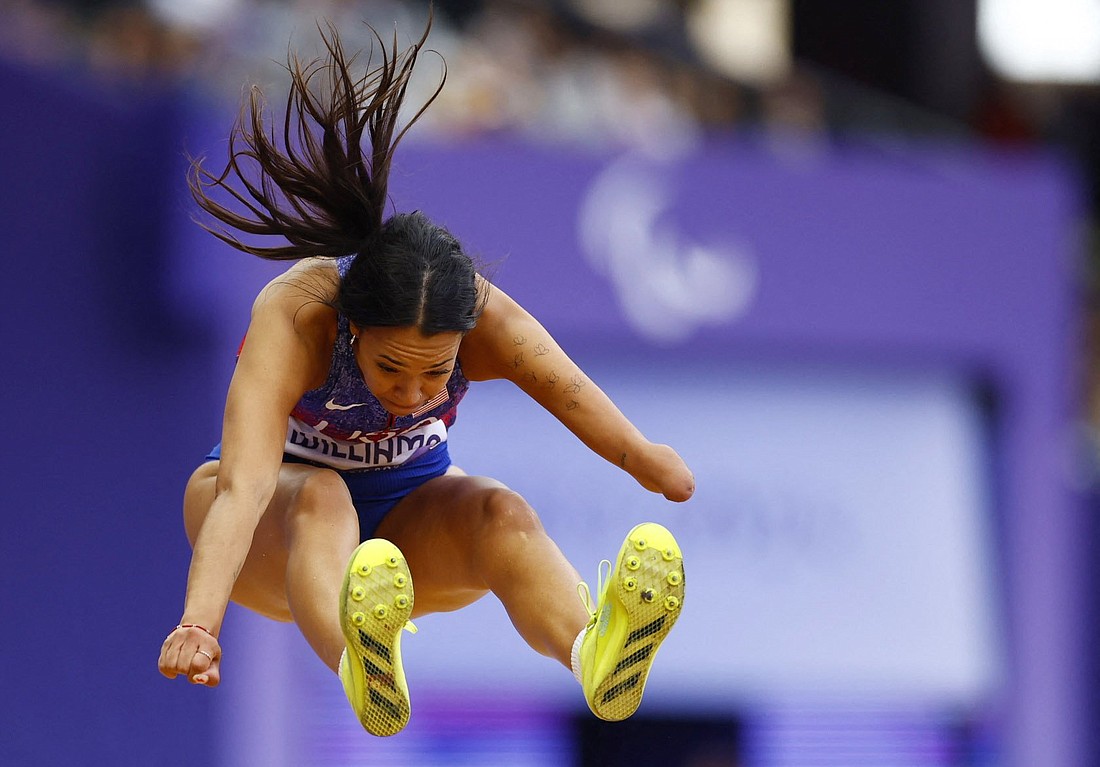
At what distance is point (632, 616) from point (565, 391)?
548mm

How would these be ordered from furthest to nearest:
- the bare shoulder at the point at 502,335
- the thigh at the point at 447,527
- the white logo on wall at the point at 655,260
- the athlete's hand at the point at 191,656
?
the white logo on wall at the point at 655,260
the thigh at the point at 447,527
the bare shoulder at the point at 502,335
the athlete's hand at the point at 191,656

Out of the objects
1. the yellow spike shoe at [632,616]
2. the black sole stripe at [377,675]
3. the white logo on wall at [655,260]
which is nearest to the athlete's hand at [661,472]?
the yellow spike shoe at [632,616]

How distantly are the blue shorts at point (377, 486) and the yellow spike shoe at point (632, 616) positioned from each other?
73cm

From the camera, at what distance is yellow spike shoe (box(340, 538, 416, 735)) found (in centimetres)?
313

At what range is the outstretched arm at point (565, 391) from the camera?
11.6ft

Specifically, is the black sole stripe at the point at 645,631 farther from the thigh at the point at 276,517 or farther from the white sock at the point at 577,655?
the thigh at the point at 276,517

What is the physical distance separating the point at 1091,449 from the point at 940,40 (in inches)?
163

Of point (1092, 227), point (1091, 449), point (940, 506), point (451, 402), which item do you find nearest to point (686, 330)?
point (940, 506)

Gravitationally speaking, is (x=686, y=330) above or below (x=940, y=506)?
above

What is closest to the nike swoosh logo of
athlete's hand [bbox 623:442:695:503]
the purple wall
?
athlete's hand [bbox 623:442:695:503]

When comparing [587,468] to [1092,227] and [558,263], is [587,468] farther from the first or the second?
[1092,227]

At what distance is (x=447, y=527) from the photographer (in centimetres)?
374

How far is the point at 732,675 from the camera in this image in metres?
8.23

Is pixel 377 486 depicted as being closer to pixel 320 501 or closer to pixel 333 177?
pixel 320 501
